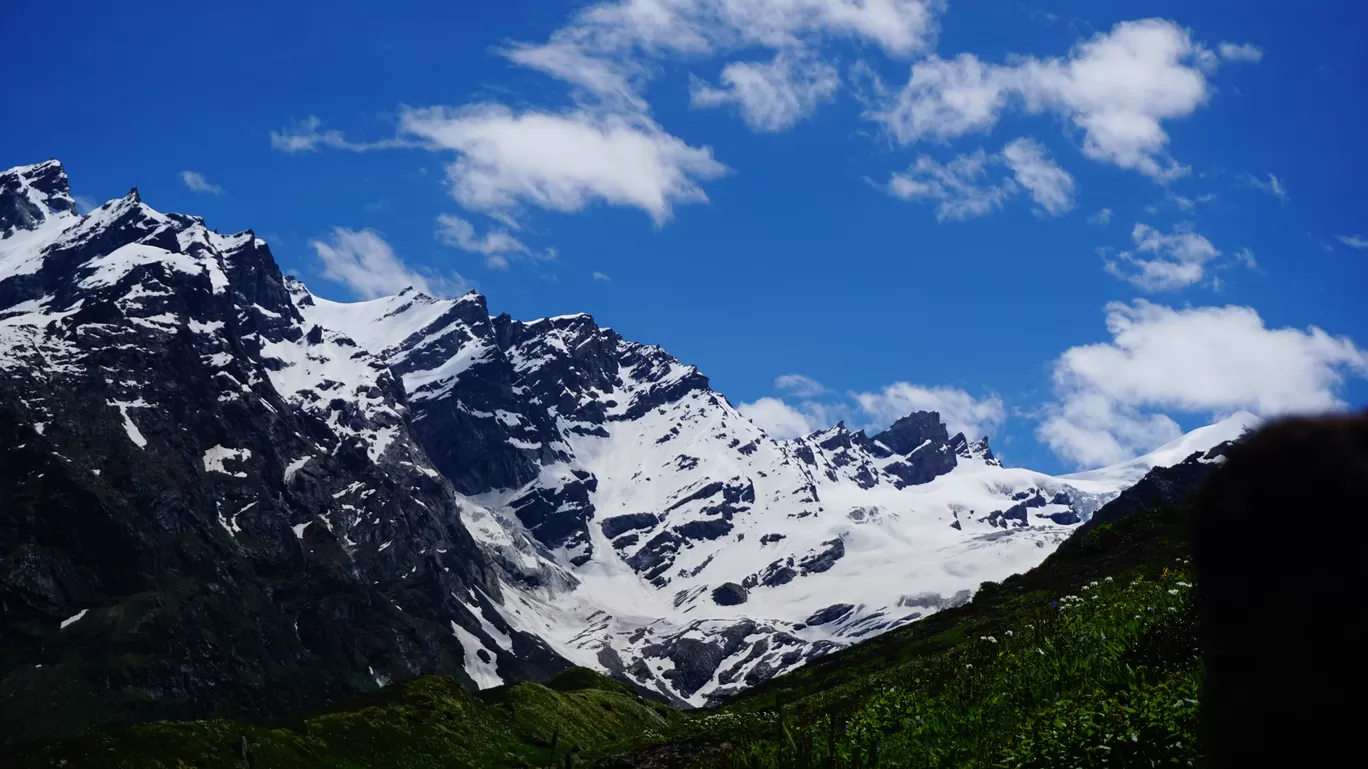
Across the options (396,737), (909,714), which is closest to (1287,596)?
(909,714)

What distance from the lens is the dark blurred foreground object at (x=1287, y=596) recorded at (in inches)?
173

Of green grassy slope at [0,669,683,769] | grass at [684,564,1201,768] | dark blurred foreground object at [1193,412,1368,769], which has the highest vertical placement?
green grassy slope at [0,669,683,769]

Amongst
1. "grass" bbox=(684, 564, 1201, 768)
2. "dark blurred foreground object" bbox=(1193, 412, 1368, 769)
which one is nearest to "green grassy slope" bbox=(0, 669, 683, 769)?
"grass" bbox=(684, 564, 1201, 768)

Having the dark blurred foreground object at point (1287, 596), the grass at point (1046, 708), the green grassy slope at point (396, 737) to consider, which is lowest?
the grass at point (1046, 708)

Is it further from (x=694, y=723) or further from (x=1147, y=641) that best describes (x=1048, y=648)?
(x=694, y=723)

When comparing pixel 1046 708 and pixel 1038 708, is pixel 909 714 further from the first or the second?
pixel 1046 708

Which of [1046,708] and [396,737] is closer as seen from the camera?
[1046,708]

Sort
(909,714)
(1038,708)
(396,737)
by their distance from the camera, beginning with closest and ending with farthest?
(1038,708), (909,714), (396,737)

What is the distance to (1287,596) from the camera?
4602mm

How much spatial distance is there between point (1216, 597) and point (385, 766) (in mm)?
39058

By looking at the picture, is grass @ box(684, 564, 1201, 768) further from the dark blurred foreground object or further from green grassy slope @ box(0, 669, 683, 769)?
green grassy slope @ box(0, 669, 683, 769)

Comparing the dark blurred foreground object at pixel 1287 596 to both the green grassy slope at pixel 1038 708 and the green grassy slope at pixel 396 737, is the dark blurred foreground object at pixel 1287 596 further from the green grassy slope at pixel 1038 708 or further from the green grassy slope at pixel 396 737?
the green grassy slope at pixel 396 737

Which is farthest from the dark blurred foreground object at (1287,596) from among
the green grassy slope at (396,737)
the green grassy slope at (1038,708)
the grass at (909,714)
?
the green grassy slope at (396,737)

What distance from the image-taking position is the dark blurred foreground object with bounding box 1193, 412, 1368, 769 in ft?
14.5
